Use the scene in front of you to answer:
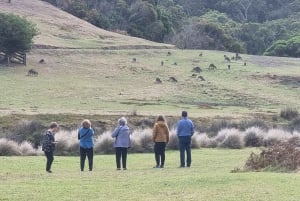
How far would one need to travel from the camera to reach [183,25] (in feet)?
354

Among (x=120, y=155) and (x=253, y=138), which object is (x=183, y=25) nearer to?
(x=253, y=138)

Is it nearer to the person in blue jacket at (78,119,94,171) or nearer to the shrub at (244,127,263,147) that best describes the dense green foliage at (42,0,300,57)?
the shrub at (244,127,263,147)

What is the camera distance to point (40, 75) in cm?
6084

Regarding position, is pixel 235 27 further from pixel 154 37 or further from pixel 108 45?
pixel 108 45

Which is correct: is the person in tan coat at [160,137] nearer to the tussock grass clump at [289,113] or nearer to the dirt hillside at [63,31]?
the tussock grass clump at [289,113]

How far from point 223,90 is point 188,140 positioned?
3333cm

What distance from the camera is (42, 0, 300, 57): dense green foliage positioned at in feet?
318

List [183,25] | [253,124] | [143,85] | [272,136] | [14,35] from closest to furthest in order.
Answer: [272,136]
[253,124]
[143,85]
[14,35]
[183,25]

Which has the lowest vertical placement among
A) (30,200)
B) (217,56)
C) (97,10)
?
(30,200)

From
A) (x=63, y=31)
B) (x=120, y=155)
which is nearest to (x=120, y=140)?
(x=120, y=155)

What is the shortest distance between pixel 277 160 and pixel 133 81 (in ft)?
131

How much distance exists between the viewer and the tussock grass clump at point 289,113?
45925mm

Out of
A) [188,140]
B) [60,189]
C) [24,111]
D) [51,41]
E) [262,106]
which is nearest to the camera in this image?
[60,189]

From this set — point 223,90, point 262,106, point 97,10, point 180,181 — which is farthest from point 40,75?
point 97,10
